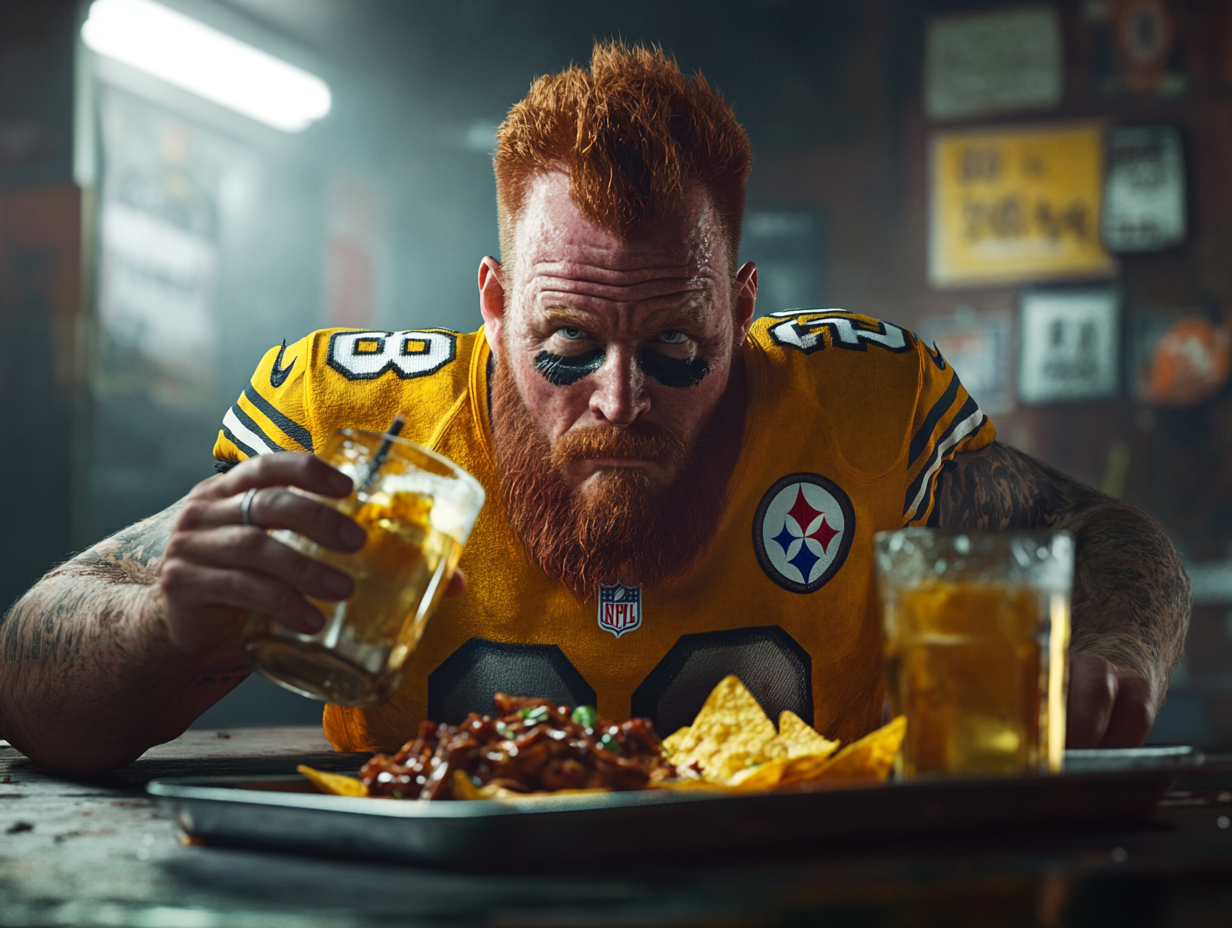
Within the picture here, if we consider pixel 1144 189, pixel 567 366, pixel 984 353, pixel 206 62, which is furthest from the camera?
pixel 206 62

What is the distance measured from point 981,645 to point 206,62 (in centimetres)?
457

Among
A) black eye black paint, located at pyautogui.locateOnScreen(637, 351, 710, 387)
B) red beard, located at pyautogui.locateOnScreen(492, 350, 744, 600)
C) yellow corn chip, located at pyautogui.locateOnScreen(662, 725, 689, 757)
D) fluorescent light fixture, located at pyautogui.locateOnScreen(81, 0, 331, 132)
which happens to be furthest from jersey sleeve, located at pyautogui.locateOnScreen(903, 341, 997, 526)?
fluorescent light fixture, located at pyautogui.locateOnScreen(81, 0, 331, 132)

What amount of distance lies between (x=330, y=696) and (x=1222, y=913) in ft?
1.93

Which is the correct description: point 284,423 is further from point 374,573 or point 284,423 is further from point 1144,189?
point 1144,189

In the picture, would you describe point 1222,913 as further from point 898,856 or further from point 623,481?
point 623,481

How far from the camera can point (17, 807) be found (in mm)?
884

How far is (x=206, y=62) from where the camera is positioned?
4.54 meters

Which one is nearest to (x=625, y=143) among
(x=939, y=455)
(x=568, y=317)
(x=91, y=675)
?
(x=568, y=317)

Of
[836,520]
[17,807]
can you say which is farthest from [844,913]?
[836,520]

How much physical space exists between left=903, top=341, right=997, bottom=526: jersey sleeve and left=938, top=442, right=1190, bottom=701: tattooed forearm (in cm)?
4

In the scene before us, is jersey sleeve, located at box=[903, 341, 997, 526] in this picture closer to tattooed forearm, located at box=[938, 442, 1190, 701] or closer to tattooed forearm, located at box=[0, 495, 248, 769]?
tattooed forearm, located at box=[938, 442, 1190, 701]

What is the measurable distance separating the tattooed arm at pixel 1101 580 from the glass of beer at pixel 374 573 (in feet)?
1.81

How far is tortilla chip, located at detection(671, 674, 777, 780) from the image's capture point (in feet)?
3.03

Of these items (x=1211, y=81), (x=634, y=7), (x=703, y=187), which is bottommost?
(x=703, y=187)
